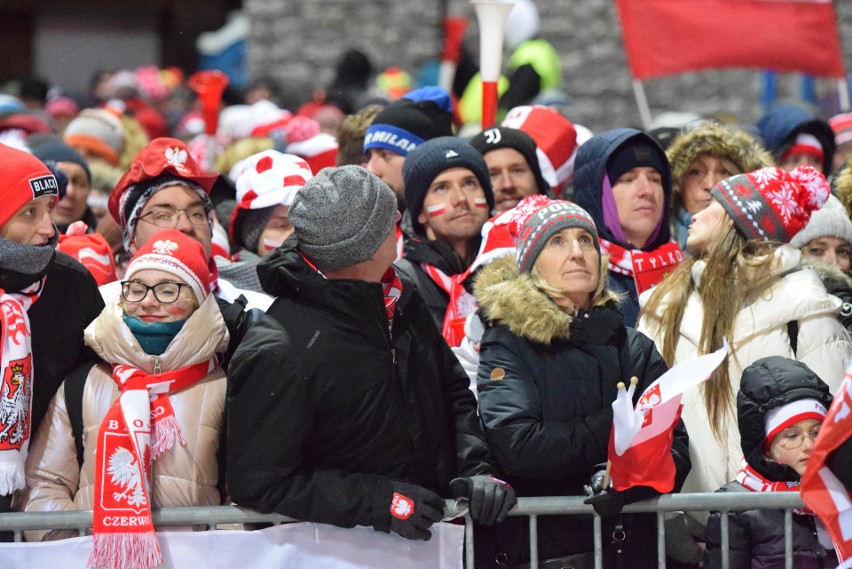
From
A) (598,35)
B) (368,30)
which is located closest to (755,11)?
(598,35)

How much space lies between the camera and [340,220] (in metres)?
4.16

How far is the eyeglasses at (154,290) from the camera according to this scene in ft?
14.3

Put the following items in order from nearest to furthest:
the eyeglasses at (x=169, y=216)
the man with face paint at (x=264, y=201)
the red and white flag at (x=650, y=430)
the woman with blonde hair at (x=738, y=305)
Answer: the red and white flag at (x=650, y=430) → the woman with blonde hair at (x=738, y=305) → the eyeglasses at (x=169, y=216) → the man with face paint at (x=264, y=201)

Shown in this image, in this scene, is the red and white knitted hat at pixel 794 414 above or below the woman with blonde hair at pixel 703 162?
Answer: below

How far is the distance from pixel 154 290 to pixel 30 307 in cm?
45

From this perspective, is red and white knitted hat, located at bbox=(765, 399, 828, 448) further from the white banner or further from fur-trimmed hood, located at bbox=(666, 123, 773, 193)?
fur-trimmed hood, located at bbox=(666, 123, 773, 193)

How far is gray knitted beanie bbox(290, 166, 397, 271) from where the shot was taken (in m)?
4.15

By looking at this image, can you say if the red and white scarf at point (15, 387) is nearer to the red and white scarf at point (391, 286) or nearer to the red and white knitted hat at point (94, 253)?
the red and white knitted hat at point (94, 253)

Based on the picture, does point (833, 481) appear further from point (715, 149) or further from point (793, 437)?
point (715, 149)

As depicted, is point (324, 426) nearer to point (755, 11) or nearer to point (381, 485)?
point (381, 485)

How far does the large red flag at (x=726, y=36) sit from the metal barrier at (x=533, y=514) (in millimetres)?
4599

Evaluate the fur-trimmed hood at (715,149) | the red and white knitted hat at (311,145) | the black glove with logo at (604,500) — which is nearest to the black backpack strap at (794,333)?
the black glove with logo at (604,500)

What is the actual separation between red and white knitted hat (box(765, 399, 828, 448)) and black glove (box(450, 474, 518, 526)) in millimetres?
849

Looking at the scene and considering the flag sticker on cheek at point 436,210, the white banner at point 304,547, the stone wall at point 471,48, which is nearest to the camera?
the white banner at point 304,547
